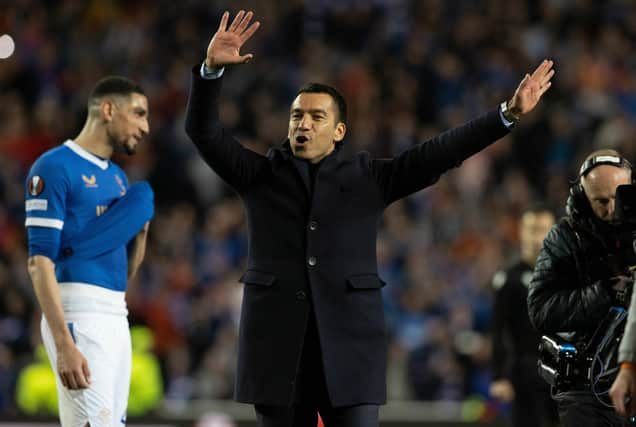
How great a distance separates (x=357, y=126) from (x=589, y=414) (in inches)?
329

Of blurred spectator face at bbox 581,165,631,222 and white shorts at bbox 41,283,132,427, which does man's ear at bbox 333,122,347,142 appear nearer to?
blurred spectator face at bbox 581,165,631,222

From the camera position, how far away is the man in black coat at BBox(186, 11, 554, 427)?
17.0ft

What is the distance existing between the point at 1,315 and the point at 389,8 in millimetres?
6131

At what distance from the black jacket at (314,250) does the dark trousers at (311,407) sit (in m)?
0.05

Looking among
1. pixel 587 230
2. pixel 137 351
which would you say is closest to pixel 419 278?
pixel 137 351

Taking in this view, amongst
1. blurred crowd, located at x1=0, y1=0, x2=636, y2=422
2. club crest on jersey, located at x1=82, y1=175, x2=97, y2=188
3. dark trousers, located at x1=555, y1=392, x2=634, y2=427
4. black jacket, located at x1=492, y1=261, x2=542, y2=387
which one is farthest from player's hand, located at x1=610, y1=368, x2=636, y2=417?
blurred crowd, located at x1=0, y1=0, x2=636, y2=422

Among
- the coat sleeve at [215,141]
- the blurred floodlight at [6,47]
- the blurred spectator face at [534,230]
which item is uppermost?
the blurred floodlight at [6,47]

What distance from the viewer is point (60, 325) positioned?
17.8 feet

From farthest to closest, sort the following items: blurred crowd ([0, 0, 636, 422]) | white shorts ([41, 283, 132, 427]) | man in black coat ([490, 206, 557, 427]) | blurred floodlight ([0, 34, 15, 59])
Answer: blurred floodlight ([0, 34, 15, 59])
blurred crowd ([0, 0, 636, 422])
man in black coat ([490, 206, 557, 427])
white shorts ([41, 283, 132, 427])

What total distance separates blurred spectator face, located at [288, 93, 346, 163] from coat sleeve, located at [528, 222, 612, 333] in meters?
1.06

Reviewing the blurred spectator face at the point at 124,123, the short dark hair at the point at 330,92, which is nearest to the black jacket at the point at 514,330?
the short dark hair at the point at 330,92

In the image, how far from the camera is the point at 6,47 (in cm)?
1496

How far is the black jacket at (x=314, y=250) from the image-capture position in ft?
17.0

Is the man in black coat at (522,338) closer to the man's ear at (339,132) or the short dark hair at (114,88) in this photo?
the man's ear at (339,132)
